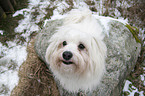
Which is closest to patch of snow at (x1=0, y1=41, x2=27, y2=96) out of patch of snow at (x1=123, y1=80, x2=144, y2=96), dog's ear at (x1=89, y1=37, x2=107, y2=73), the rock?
the rock

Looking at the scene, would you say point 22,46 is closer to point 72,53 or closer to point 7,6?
point 7,6

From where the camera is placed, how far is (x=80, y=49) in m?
1.77

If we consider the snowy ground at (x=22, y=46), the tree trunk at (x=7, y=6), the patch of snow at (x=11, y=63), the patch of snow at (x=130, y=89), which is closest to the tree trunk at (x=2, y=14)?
the tree trunk at (x=7, y=6)

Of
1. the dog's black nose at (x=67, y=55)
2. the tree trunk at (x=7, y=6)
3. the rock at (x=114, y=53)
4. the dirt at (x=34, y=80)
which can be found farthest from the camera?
the tree trunk at (x=7, y=6)

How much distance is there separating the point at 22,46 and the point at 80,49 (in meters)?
2.71

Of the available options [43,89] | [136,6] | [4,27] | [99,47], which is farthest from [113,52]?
[4,27]

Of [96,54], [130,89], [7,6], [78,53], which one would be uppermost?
[7,6]

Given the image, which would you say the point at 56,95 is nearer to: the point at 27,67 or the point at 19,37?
the point at 27,67

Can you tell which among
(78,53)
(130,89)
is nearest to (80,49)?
(78,53)

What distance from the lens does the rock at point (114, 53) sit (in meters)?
2.46

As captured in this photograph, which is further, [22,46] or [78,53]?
[22,46]

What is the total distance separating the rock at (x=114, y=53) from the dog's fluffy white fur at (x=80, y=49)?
702mm

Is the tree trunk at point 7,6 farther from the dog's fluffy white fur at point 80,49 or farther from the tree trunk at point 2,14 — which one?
the dog's fluffy white fur at point 80,49

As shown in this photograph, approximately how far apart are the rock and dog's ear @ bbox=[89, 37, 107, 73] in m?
0.85
